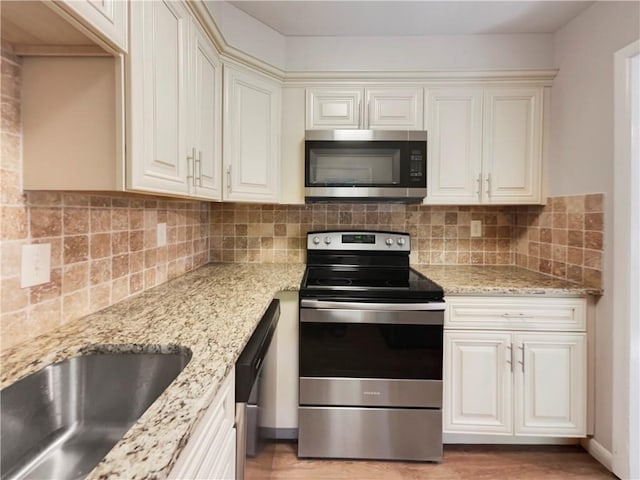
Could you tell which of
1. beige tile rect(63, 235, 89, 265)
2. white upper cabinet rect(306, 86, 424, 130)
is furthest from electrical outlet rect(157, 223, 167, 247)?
white upper cabinet rect(306, 86, 424, 130)

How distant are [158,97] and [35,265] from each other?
24.6 inches

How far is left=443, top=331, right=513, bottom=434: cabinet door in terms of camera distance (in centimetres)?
184

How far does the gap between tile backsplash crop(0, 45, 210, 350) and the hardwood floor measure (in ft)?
3.49

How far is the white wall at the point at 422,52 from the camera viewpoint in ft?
6.98

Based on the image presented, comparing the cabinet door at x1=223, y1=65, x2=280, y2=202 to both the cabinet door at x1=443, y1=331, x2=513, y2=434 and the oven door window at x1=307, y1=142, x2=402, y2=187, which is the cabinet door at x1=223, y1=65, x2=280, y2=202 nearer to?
the oven door window at x1=307, y1=142, x2=402, y2=187

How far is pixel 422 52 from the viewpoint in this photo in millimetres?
2154

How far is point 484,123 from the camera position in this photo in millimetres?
2145

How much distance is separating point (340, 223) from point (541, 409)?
1573 millimetres

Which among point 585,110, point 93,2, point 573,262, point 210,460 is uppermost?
point 585,110

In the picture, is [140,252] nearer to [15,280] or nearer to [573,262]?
[15,280]

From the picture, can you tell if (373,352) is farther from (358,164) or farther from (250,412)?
(358,164)

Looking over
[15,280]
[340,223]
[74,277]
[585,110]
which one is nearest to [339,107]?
[340,223]

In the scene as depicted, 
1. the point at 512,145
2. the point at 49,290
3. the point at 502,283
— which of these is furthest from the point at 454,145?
the point at 49,290

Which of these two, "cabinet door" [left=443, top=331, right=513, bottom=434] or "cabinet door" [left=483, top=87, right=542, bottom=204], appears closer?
"cabinet door" [left=443, top=331, right=513, bottom=434]
